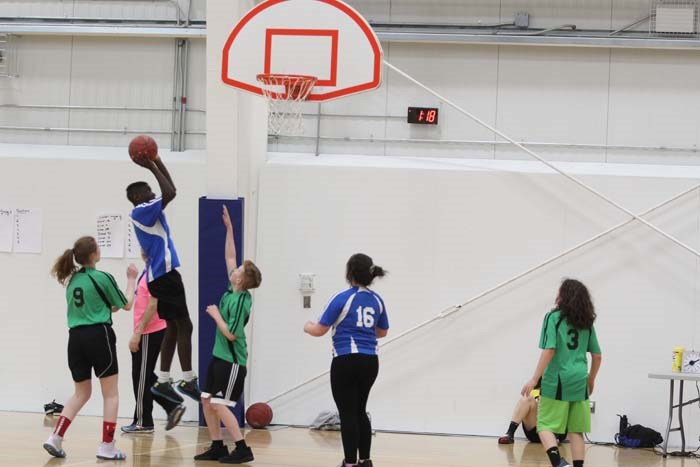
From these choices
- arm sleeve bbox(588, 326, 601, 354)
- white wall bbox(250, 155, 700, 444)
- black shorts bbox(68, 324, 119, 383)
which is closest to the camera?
arm sleeve bbox(588, 326, 601, 354)

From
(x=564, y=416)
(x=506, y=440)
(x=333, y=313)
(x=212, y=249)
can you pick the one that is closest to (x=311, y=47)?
(x=212, y=249)

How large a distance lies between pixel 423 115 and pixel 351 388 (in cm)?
426

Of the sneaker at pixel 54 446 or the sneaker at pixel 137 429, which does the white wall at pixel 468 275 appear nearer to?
the sneaker at pixel 137 429

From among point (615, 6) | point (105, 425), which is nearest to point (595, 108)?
point (615, 6)

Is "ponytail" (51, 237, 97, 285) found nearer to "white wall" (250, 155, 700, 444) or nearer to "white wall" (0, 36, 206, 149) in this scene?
"white wall" (250, 155, 700, 444)

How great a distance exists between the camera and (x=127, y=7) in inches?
413

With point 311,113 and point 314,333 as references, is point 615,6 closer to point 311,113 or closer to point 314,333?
point 311,113

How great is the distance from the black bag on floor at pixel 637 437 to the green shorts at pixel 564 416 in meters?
2.62

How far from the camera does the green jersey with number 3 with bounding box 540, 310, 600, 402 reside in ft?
21.6

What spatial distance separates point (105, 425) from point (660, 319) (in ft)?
17.4

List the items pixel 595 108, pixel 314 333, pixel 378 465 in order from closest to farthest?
pixel 314 333 < pixel 378 465 < pixel 595 108

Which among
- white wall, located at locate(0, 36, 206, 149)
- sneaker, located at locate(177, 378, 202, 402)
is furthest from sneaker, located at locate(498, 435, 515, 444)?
white wall, located at locate(0, 36, 206, 149)

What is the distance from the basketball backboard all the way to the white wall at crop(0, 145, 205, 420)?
1745mm

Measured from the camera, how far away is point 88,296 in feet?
22.5
